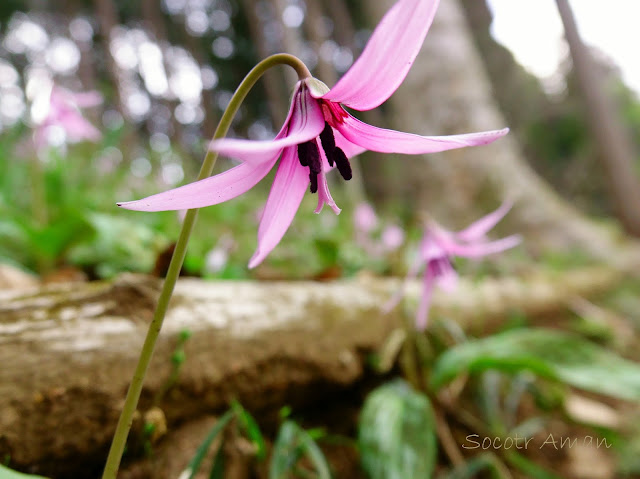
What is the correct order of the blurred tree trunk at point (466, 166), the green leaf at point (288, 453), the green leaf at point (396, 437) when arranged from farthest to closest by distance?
the blurred tree trunk at point (466, 166) → the green leaf at point (396, 437) → the green leaf at point (288, 453)

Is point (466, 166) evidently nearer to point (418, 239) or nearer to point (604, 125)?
point (418, 239)

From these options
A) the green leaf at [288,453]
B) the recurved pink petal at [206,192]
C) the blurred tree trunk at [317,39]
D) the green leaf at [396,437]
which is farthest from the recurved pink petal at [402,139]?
the blurred tree trunk at [317,39]

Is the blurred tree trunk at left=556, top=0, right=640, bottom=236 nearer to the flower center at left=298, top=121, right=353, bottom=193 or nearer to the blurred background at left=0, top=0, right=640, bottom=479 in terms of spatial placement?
the blurred background at left=0, top=0, right=640, bottom=479

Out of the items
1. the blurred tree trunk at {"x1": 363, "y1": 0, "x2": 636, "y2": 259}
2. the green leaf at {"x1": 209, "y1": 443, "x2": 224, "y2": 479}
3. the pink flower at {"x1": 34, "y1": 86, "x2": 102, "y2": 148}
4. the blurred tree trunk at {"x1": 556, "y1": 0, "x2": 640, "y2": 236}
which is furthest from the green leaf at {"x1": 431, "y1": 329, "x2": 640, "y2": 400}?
the blurred tree trunk at {"x1": 556, "y1": 0, "x2": 640, "y2": 236}

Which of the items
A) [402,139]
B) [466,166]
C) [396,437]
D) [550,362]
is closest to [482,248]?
[550,362]

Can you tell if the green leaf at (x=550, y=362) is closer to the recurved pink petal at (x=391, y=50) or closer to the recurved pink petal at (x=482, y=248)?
the recurved pink petal at (x=482, y=248)
